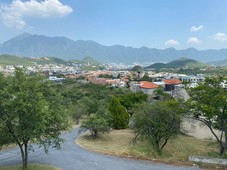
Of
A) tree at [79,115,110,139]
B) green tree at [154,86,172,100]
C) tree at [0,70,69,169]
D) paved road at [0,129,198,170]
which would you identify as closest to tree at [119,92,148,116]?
green tree at [154,86,172,100]

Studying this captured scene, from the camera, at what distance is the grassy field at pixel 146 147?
18.3 metres

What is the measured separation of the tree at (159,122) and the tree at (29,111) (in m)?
6.97

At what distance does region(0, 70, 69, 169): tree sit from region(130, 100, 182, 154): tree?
6969 mm

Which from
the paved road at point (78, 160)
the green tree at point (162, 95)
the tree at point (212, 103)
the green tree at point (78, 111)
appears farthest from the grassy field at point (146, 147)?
the green tree at point (162, 95)

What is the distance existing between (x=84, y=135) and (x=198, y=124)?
11.4 meters

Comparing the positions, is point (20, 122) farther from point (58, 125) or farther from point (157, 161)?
point (157, 161)

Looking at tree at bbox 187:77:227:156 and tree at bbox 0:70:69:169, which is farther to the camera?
tree at bbox 187:77:227:156

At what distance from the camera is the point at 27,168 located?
1608cm

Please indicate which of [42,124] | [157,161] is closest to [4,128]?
Answer: [42,124]

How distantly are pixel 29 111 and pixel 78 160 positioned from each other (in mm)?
6393

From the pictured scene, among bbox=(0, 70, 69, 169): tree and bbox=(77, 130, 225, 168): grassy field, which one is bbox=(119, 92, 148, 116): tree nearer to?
bbox=(77, 130, 225, 168): grassy field

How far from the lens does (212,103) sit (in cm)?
1861

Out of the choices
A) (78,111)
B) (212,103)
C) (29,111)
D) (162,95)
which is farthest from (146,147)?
(162,95)

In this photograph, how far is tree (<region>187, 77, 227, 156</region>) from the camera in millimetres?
18422
